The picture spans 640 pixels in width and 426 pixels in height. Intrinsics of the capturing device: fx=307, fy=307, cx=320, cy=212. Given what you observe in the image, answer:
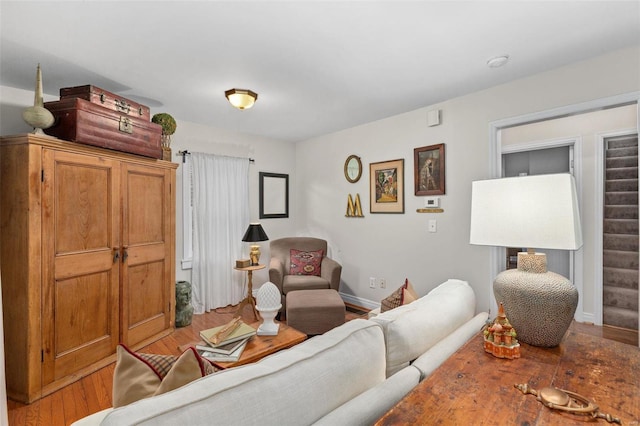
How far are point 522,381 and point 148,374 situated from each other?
4.00ft

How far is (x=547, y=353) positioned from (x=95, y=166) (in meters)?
3.04

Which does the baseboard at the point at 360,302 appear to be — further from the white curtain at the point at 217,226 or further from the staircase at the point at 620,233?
the staircase at the point at 620,233

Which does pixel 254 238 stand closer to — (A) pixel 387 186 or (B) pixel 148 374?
(A) pixel 387 186

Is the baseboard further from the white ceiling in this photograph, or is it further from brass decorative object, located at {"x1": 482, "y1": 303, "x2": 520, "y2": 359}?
brass decorative object, located at {"x1": 482, "y1": 303, "x2": 520, "y2": 359}

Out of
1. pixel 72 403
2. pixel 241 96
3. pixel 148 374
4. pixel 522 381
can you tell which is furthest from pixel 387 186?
pixel 72 403

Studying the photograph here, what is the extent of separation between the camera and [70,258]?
2221mm

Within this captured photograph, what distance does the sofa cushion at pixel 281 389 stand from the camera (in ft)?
2.16

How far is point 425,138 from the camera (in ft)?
10.5

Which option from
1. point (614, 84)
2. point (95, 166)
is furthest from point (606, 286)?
point (95, 166)

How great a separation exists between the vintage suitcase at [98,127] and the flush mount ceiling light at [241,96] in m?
0.79

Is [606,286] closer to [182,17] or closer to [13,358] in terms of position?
[182,17]

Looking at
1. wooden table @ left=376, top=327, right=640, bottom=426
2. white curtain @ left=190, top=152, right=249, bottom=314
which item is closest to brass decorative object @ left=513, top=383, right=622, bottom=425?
wooden table @ left=376, top=327, right=640, bottom=426

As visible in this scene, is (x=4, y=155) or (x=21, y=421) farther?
(x=4, y=155)

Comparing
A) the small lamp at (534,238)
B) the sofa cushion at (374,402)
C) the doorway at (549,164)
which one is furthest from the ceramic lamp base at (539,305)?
the doorway at (549,164)
